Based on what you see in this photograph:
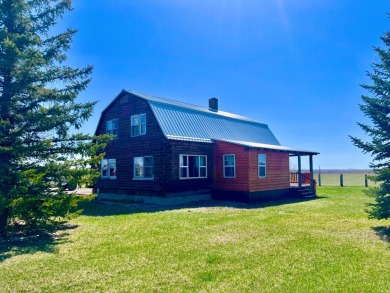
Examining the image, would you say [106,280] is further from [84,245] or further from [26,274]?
[84,245]

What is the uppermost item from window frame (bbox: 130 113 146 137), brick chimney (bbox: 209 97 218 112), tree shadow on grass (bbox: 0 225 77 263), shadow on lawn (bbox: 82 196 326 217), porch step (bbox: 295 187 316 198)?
brick chimney (bbox: 209 97 218 112)

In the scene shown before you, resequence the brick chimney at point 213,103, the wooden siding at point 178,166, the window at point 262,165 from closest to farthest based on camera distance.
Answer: the wooden siding at point 178,166
the window at point 262,165
the brick chimney at point 213,103

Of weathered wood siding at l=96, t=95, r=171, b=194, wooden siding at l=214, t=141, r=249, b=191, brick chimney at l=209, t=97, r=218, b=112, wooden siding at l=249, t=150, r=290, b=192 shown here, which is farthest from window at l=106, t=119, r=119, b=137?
wooden siding at l=249, t=150, r=290, b=192

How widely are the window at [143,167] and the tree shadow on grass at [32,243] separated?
9055 mm

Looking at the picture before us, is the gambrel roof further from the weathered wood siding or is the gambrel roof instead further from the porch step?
the porch step

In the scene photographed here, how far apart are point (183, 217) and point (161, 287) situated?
7.09 meters

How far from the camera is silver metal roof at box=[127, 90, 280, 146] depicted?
61.0ft

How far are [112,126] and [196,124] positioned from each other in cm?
650

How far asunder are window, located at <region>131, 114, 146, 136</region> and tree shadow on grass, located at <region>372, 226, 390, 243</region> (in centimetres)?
1412

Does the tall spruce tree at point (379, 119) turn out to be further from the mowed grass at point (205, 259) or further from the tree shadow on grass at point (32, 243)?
the tree shadow on grass at point (32, 243)

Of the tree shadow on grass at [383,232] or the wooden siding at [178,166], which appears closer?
the tree shadow on grass at [383,232]

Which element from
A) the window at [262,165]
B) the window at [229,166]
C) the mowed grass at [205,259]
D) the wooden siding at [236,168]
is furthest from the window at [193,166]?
the mowed grass at [205,259]

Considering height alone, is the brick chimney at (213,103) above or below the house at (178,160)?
above

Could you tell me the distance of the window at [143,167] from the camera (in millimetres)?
18547
